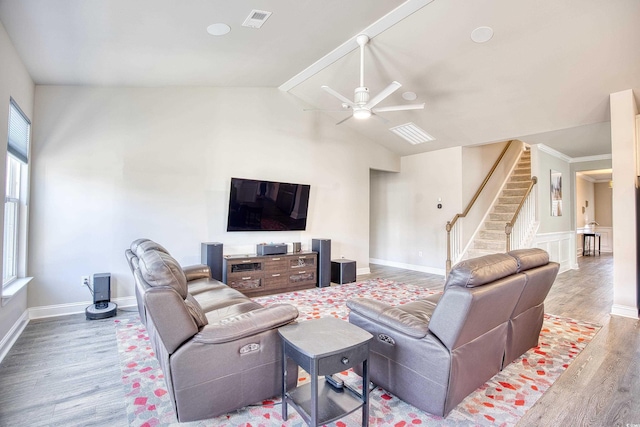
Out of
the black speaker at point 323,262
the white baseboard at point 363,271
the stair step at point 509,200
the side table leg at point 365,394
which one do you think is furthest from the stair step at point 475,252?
the side table leg at point 365,394

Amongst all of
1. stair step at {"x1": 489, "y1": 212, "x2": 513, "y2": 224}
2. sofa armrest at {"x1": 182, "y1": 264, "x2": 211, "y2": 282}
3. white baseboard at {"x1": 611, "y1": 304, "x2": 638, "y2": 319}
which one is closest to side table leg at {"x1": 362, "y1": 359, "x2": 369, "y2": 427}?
sofa armrest at {"x1": 182, "y1": 264, "x2": 211, "y2": 282}

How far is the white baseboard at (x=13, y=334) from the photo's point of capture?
2.85m

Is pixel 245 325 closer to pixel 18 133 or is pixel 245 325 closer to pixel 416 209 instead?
pixel 18 133

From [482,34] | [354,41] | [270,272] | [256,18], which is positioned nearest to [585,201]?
[482,34]

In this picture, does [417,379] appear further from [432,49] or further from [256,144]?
[256,144]

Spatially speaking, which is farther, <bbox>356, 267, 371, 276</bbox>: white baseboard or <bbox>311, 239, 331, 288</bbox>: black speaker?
<bbox>356, 267, 371, 276</bbox>: white baseboard

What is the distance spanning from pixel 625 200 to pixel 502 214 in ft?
10.0

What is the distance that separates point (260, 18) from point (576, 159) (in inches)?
308

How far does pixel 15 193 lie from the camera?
3.60 meters

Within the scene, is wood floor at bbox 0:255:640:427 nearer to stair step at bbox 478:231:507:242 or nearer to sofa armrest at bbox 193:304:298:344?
sofa armrest at bbox 193:304:298:344

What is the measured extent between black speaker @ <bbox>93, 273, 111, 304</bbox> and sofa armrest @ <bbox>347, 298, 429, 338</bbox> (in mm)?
3242

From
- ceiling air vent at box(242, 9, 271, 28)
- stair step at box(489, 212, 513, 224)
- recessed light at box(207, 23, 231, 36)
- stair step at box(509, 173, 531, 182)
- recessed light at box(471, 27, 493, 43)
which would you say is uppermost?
recessed light at box(471, 27, 493, 43)

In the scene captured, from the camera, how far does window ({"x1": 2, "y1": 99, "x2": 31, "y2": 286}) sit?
3342mm

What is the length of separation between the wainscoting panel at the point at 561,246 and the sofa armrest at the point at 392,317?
17.3ft
